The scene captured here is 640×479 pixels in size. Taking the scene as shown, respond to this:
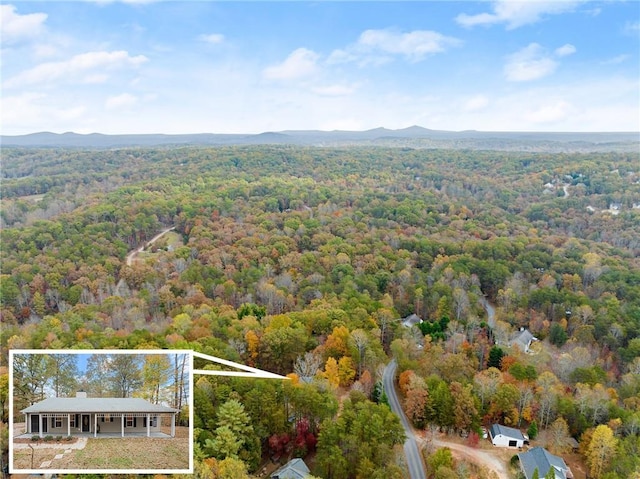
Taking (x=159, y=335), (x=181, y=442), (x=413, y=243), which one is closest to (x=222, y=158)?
(x=413, y=243)

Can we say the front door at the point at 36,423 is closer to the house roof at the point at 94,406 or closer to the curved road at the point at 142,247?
the house roof at the point at 94,406

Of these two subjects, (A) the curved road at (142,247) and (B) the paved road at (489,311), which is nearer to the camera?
(B) the paved road at (489,311)

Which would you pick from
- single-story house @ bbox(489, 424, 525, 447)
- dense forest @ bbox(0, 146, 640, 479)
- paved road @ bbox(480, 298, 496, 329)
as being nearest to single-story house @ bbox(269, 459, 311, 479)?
dense forest @ bbox(0, 146, 640, 479)

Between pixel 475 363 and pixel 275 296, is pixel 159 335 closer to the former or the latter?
pixel 275 296

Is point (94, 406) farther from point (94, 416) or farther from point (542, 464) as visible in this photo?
point (542, 464)

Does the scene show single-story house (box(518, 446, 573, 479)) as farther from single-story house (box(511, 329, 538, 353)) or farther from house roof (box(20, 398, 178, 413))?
house roof (box(20, 398, 178, 413))

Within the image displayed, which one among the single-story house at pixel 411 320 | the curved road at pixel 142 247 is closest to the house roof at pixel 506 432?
the single-story house at pixel 411 320

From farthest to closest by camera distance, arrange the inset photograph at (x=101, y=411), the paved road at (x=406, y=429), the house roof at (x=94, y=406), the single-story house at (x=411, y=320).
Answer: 1. the single-story house at (x=411, y=320)
2. the paved road at (x=406, y=429)
3. the house roof at (x=94, y=406)
4. the inset photograph at (x=101, y=411)
